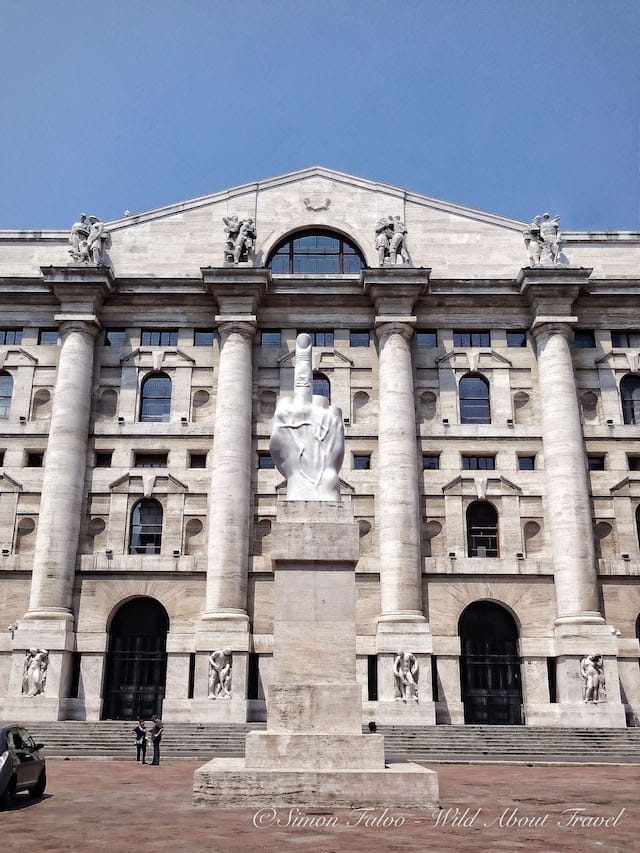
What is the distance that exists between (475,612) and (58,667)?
1839 centimetres

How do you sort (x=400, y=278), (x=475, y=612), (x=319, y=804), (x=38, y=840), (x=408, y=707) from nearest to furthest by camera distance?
(x=38, y=840) → (x=319, y=804) → (x=408, y=707) → (x=475, y=612) → (x=400, y=278)

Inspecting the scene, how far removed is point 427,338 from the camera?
43406 mm

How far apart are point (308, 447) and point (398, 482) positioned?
1992cm

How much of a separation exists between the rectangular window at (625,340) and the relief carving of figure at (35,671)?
30.5 m

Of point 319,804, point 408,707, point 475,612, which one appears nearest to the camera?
point 319,804

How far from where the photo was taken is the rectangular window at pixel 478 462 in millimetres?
41375

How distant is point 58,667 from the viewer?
1433 inches

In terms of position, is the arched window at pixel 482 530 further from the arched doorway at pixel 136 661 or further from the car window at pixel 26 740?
the car window at pixel 26 740

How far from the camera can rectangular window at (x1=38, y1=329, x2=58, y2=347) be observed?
43.2 m

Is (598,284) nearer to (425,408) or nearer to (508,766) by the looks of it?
(425,408)

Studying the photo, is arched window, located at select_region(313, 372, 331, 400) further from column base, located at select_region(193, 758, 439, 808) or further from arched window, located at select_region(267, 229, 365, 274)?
column base, located at select_region(193, 758, 439, 808)

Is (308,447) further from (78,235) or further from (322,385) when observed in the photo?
(78,235)

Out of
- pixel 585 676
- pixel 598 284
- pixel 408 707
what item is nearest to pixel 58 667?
pixel 408 707

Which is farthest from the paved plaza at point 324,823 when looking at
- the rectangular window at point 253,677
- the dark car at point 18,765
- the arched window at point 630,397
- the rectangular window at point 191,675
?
the arched window at point 630,397
